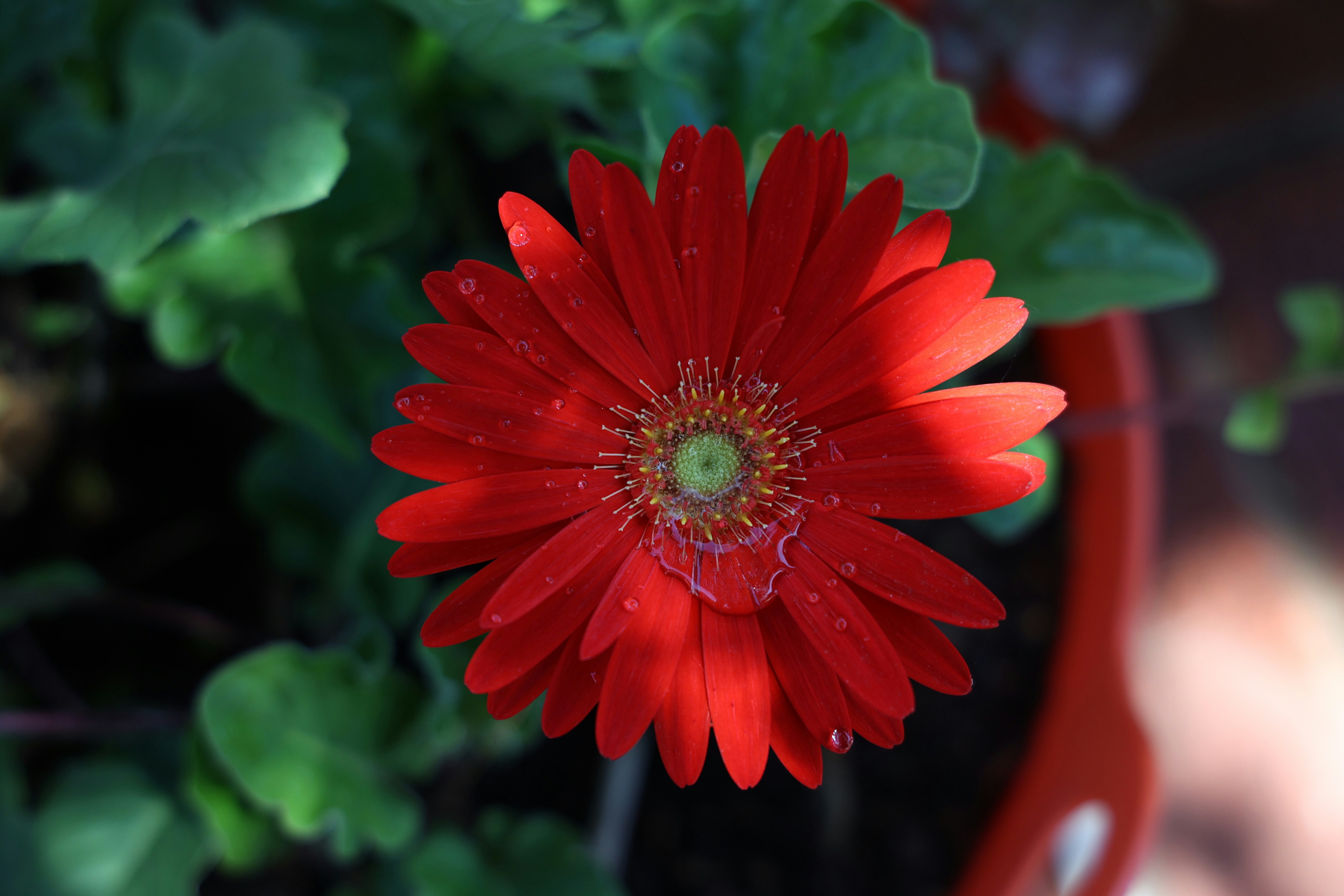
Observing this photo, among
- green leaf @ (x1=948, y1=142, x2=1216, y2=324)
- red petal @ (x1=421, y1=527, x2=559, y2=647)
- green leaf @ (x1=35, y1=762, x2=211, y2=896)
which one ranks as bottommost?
green leaf @ (x1=35, y1=762, x2=211, y2=896)

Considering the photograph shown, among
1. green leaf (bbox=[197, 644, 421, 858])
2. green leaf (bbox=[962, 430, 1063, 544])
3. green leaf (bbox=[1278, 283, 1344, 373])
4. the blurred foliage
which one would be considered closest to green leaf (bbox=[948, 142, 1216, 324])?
the blurred foliage

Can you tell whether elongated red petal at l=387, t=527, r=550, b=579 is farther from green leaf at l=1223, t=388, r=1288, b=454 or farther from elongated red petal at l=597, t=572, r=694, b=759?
green leaf at l=1223, t=388, r=1288, b=454

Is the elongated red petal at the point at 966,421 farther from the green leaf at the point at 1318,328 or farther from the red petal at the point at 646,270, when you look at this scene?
the green leaf at the point at 1318,328

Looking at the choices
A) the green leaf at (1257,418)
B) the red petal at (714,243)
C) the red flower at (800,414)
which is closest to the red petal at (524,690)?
the red flower at (800,414)

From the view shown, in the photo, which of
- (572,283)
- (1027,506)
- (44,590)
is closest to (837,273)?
(572,283)

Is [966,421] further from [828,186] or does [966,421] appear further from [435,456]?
[435,456]

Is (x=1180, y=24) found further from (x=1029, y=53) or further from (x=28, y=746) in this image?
(x=28, y=746)

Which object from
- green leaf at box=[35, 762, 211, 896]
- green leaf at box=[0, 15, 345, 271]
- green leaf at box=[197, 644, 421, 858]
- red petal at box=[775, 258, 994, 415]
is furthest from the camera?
green leaf at box=[35, 762, 211, 896]

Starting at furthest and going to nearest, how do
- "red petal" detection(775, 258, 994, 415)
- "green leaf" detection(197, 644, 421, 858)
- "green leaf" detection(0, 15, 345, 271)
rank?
"green leaf" detection(197, 644, 421, 858) → "green leaf" detection(0, 15, 345, 271) → "red petal" detection(775, 258, 994, 415)
